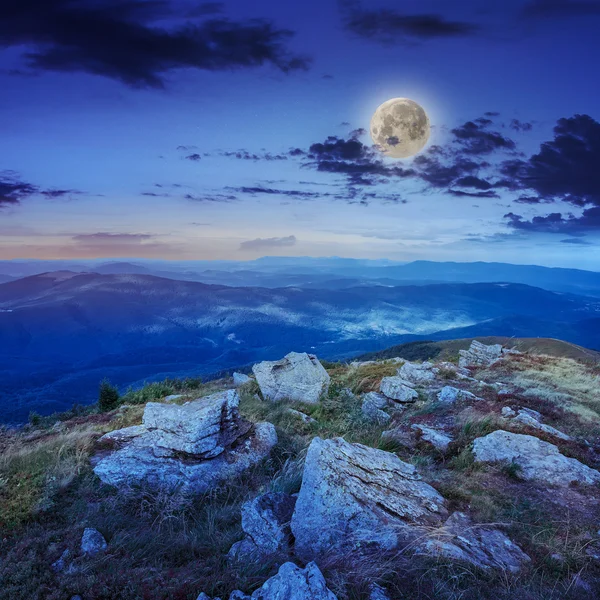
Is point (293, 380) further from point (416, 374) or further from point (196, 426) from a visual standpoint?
point (196, 426)

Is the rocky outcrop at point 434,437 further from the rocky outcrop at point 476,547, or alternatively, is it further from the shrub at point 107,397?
the shrub at point 107,397

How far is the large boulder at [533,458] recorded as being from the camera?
784 cm

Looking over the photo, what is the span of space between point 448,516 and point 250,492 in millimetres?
3738

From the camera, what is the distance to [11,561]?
14.3 ft

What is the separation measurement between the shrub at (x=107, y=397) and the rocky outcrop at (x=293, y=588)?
60.5 ft

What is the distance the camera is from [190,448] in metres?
8.02

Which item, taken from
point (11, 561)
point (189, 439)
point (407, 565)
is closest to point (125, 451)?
point (189, 439)

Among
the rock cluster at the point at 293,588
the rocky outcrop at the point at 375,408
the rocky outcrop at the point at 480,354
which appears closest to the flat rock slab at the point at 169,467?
the rock cluster at the point at 293,588

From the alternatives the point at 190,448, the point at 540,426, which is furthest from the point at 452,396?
the point at 190,448

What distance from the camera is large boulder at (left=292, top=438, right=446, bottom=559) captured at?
507 centimetres

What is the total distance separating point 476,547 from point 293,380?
1211 cm

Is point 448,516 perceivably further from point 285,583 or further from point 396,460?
point 285,583

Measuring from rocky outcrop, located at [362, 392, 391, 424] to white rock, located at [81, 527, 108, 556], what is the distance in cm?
947

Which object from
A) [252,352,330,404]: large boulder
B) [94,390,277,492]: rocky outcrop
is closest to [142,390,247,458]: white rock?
[94,390,277,492]: rocky outcrop
